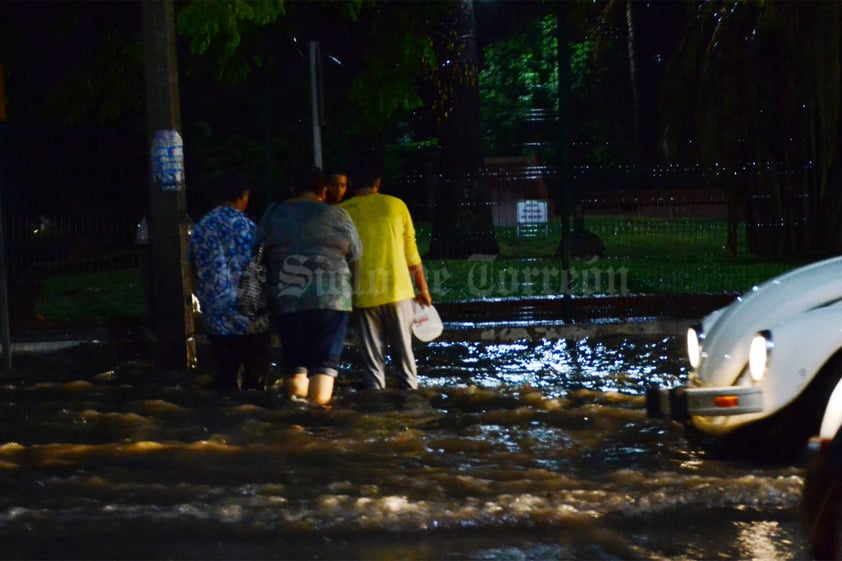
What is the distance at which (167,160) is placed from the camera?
10469 millimetres

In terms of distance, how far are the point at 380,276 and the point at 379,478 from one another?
246cm

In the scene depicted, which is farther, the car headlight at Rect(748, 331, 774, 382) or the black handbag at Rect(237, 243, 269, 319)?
the black handbag at Rect(237, 243, 269, 319)

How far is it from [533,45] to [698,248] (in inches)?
985

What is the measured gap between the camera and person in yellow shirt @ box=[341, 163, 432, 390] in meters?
9.41

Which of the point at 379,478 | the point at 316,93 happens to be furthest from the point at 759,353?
the point at 316,93

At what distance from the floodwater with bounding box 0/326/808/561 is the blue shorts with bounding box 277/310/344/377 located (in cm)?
31

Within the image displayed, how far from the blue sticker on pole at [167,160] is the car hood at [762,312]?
4.79m

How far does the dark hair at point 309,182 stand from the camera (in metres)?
9.10

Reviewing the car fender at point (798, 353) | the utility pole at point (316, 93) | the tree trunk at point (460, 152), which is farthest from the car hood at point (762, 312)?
the tree trunk at point (460, 152)

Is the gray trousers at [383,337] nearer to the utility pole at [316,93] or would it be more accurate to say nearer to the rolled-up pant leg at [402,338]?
the rolled-up pant leg at [402,338]

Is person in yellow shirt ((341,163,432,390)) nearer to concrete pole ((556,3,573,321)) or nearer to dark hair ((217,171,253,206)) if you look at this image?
dark hair ((217,171,253,206))

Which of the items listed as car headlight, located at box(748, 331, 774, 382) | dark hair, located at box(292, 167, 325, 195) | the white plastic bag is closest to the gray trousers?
the white plastic bag

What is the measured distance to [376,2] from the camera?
16.1 meters

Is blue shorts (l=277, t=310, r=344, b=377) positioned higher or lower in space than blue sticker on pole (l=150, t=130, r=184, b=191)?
lower
